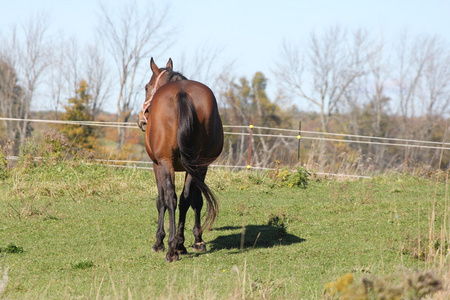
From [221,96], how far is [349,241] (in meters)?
33.4

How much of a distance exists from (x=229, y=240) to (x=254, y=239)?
0.32 meters

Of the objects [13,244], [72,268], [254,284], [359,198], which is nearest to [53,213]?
[13,244]

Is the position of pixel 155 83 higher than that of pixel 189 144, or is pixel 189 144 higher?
pixel 155 83

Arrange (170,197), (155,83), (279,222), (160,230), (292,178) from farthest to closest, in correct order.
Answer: (292,178)
(279,222)
(155,83)
(160,230)
(170,197)

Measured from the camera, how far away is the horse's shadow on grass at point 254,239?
5.70 meters

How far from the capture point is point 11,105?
143 feet

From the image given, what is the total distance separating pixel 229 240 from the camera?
6047 mm

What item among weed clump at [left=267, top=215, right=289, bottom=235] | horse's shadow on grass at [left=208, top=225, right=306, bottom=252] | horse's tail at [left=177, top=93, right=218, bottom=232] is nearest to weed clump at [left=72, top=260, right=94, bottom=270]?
horse's tail at [left=177, top=93, right=218, bottom=232]

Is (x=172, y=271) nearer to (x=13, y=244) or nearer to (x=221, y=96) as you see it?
(x=13, y=244)

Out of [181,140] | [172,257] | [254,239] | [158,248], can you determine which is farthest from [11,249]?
[254,239]

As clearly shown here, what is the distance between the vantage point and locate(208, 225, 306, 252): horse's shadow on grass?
5.70 m

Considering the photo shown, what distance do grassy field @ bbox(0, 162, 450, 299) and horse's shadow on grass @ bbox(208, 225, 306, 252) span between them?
0.01 m

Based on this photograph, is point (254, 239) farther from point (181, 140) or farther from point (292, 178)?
point (292, 178)

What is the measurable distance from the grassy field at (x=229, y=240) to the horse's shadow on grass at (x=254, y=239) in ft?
0.04
